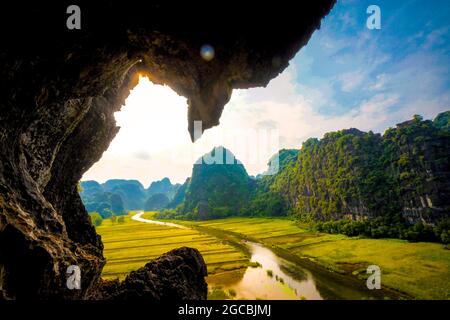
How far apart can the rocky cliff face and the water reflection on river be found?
1648 centimetres

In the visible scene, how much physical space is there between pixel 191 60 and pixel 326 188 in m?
88.6

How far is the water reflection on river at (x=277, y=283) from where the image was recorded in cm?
2434

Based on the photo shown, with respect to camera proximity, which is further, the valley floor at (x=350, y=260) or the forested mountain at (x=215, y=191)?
the forested mountain at (x=215, y=191)

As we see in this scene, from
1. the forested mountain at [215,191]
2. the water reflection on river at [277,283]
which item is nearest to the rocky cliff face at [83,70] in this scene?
the water reflection on river at [277,283]

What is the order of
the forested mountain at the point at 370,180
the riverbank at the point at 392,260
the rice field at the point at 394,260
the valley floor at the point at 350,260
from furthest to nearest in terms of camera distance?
the forested mountain at the point at 370,180
the valley floor at the point at 350,260
the rice field at the point at 394,260
the riverbank at the point at 392,260

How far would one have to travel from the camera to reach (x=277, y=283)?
91.7ft

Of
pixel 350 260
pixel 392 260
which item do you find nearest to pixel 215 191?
pixel 350 260

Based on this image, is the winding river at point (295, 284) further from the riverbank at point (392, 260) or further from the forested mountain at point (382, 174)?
the forested mountain at point (382, 174)

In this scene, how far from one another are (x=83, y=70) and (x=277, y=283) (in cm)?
2854

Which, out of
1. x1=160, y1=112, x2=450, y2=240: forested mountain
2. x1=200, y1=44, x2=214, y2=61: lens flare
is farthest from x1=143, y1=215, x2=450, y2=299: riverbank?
x1=200, y1=44, x2=214, y2=61: lens flare

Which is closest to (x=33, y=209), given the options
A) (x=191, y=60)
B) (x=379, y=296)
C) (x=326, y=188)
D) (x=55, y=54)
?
(x=55, y=54)

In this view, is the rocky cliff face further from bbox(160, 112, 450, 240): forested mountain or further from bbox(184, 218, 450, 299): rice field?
bbox(160, 112, 450, 240): forested mountain

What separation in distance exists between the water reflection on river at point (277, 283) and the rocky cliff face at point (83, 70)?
16.5 m
